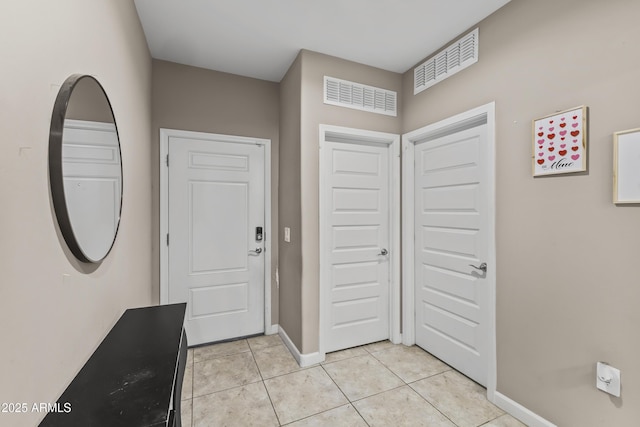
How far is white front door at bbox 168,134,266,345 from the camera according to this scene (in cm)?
278

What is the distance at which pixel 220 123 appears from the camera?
9.55 feet

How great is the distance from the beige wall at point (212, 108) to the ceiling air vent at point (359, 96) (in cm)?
81

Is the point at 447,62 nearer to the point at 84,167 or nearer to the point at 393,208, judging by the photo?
the point at 393,208

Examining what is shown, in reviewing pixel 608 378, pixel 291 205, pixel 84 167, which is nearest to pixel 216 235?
pixel 291 205

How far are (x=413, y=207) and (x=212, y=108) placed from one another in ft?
7.42

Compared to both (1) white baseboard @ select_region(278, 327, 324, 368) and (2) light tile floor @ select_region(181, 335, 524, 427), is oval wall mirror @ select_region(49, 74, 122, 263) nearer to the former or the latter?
(2) light tile floor @ select_region(181, 335, 524, 427)

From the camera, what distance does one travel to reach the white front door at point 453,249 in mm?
2172

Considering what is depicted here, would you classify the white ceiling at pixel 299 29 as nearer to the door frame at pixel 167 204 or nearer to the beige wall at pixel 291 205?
Answer: the beige wall at pixel 291 205

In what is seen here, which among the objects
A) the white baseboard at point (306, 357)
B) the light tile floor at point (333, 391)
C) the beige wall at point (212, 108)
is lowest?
the light tile floor at point (333, 391)

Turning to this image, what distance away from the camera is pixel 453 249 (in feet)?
7.89

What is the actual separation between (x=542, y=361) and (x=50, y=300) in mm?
2450

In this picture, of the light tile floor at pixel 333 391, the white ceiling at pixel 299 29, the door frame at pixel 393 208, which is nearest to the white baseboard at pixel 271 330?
the light tile floor at pixel 333 391

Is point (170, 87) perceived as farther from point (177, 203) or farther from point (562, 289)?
point (562, 289)

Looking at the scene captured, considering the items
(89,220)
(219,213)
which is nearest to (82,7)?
(89,220)
